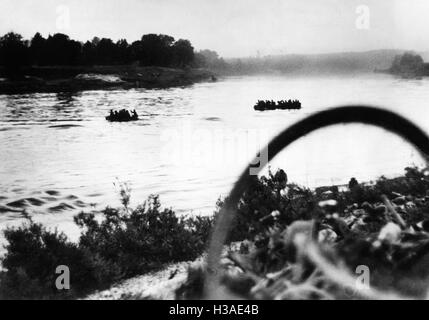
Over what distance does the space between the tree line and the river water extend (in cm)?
380

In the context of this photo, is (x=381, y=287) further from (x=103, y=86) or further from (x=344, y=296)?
(x=103, y=86)

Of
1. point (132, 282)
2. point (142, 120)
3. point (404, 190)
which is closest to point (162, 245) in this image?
point (132, 282)

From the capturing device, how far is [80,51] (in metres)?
33.3

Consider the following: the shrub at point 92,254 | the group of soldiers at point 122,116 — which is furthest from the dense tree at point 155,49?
the shrub at point 92,254

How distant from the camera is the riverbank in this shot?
46812 mm

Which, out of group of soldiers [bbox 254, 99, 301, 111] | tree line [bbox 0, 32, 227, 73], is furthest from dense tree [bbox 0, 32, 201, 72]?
group of soldiers [bbox 254, 99, 301, 111]

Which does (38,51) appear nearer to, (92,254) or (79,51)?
(79,51)

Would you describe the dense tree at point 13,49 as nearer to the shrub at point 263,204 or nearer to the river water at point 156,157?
the river water at point 156,157

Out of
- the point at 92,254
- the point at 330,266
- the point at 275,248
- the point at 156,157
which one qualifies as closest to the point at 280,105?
the point at 156,157

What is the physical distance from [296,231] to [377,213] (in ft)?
6.10

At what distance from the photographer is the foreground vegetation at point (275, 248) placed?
296 centimetres

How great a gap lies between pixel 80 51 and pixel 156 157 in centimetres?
1936

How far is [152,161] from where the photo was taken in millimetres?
16562

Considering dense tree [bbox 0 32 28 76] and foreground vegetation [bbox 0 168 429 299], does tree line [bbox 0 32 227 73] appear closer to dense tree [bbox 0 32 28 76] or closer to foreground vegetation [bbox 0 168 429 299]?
dense tree [bbox 0 32 28 76]
